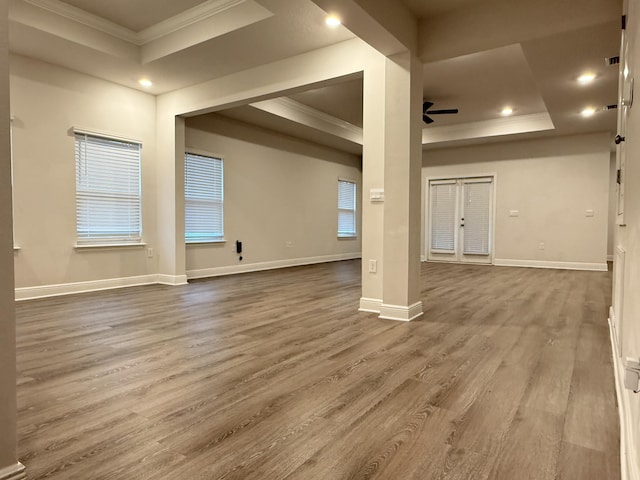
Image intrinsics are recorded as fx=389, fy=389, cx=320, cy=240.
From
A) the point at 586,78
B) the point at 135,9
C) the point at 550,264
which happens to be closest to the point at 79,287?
the point at 135,9

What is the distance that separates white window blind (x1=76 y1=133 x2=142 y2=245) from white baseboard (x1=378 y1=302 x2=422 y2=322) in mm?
3812

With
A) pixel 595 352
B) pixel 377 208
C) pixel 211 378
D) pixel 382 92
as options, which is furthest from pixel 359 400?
pixel 382 92

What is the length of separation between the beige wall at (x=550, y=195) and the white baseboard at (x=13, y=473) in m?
8.66

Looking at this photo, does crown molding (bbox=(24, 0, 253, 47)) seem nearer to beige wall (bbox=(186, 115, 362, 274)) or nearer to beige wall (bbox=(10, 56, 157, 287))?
beige wall (bbox=(10, 56, 157, 287))

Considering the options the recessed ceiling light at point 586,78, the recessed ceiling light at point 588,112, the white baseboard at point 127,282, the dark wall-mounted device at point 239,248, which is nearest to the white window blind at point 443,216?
the recessed ceiling light at point 588,112

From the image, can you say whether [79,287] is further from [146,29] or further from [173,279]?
[146,29]

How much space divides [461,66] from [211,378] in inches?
188

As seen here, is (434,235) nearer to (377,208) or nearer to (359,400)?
(377,208)

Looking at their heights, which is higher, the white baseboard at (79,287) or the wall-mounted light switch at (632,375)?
the wall-mounted light switch at (632,375)

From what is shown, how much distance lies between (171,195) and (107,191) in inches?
31.7

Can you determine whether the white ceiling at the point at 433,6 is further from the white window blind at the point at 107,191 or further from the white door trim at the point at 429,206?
the white door trim at the point at 429,206

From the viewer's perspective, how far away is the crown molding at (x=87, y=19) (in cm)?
376

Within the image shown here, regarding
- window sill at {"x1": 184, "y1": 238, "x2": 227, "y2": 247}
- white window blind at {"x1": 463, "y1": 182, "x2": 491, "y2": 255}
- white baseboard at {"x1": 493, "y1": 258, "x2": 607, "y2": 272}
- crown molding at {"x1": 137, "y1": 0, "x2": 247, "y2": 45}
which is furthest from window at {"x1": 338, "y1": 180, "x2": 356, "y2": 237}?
crown molding at {"x1": 137, "y1": 0, "x2": 247, "y2": 45}

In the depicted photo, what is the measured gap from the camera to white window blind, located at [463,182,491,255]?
8.57 meters
